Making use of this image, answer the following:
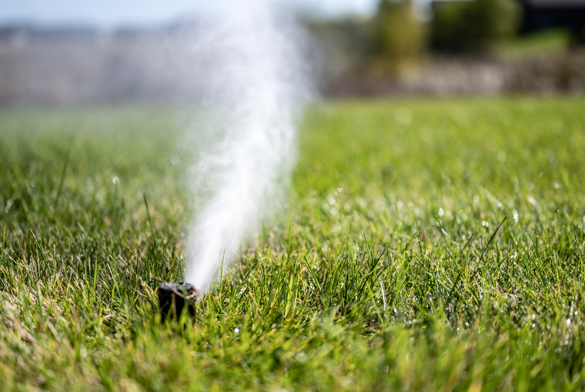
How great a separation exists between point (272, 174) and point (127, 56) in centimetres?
1602

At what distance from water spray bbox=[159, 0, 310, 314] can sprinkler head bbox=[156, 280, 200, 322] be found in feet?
0.78

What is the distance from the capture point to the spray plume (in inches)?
67.0

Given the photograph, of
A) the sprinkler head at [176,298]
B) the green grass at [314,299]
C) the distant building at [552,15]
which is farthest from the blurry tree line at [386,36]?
the distant building at [552,15]

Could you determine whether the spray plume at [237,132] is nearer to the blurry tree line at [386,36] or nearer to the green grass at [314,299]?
the green grass at [314,299]

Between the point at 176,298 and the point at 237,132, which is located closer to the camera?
the point at 176,298

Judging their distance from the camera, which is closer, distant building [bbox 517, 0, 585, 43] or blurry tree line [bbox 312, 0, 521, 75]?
blurry tree line [bbox 312, 0, 521, 75]

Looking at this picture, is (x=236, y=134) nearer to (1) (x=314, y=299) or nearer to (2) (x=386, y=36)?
(1) (x=314, y=299)

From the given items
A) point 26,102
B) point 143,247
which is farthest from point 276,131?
point 26,102

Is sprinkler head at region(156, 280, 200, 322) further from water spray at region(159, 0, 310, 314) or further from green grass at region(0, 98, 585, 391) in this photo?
water spray at region(159, 0, 310, 314)

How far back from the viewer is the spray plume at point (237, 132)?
1.70 m

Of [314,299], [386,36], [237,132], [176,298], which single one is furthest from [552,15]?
[176,298]

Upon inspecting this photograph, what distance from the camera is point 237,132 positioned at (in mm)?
2281

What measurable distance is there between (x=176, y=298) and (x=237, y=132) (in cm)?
133

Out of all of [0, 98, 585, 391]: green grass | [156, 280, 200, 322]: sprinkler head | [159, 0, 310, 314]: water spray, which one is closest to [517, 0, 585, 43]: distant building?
[159, 0, 310, 314]: water spray
